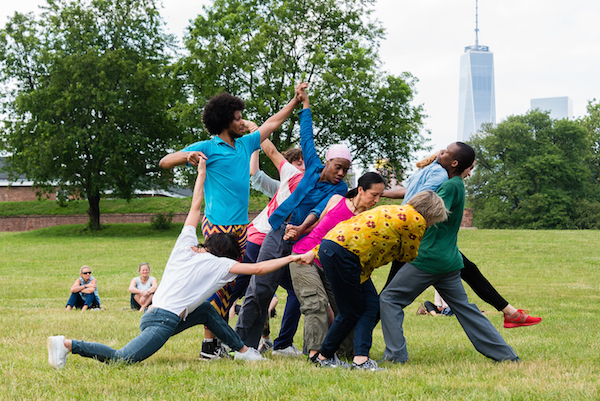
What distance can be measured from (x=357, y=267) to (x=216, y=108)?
206 cm

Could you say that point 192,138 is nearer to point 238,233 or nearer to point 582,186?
point 238,233

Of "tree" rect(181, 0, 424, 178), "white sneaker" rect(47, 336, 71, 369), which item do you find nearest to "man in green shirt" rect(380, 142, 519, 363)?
"white sneaker" rect(47, 336, 71, 369)

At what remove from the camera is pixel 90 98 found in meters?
35.8

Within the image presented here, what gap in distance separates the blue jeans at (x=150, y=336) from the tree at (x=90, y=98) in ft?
101

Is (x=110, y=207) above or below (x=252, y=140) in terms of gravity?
below

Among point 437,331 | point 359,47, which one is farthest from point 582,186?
point 437,331

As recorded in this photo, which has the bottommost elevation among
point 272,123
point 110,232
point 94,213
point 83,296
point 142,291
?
point 110,232

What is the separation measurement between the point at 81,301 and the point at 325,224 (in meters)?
8.78

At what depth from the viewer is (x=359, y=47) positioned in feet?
111

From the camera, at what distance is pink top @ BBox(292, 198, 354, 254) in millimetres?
5570

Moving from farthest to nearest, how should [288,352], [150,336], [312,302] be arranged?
1. [288,352]
2. [312,302]
3. [150,336]

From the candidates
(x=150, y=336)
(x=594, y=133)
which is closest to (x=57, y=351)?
(x=150, y=336)

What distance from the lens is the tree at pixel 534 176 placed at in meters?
55.5

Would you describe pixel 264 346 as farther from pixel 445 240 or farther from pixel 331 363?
pixel 445 240
